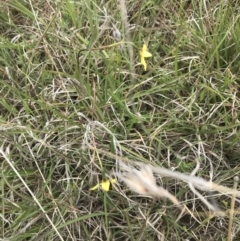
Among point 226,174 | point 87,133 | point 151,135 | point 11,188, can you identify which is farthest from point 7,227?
point 226,174

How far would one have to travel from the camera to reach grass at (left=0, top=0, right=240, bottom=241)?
972mm

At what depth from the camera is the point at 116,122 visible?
102cm

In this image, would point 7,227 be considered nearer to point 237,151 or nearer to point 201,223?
point 201,223

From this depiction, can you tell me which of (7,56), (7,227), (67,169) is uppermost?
(7,56)

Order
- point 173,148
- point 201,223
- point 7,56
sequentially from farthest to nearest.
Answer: point 7,56 < point 173,148 < point 201,223

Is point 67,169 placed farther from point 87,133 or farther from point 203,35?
point 203,35

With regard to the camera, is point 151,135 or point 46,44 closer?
point 151,135

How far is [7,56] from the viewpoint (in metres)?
1.14

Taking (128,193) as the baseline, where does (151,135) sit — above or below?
above

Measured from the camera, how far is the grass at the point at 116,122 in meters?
0.97

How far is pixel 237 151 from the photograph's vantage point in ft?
3.29

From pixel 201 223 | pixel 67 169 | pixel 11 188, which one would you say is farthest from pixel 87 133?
pixel 201 223

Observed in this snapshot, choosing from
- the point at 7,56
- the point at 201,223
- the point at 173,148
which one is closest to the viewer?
the point at 201,223

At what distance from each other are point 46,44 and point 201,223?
0.57 metres
